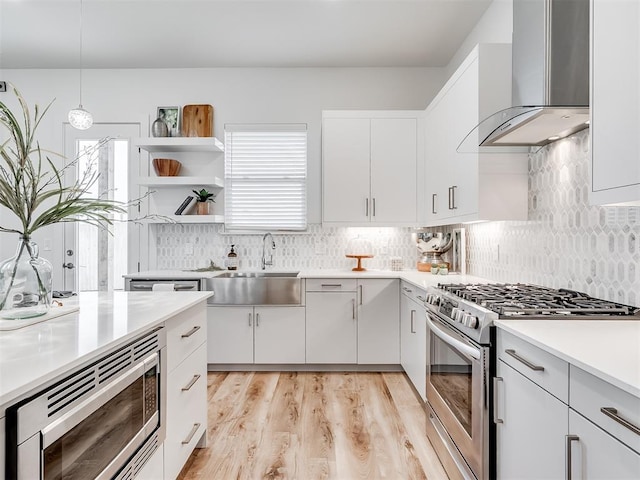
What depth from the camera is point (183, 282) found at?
3.61 m

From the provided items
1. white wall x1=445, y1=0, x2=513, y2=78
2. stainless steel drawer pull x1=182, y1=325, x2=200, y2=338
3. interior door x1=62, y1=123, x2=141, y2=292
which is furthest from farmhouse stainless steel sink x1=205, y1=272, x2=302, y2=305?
white wall x1=445, y1=0, x2=513, y2=78

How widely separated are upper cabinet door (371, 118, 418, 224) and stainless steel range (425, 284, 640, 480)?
1.51 meters

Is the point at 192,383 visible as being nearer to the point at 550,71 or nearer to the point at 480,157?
the point at 480,157

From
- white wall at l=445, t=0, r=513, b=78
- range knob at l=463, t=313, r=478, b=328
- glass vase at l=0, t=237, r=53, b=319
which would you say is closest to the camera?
glass vase at l=0, t=237, r=53, b=319

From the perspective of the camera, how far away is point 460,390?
6.38 feet

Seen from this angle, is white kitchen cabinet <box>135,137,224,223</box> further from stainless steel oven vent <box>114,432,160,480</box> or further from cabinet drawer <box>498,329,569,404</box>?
cabinet drawer <box>498,329,569,404</box>

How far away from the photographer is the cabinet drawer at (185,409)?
182 centimetres

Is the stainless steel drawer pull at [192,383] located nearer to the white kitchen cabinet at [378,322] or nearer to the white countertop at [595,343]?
the white countertop at [595,343]

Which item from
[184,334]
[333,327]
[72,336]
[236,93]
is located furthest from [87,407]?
[236,93]

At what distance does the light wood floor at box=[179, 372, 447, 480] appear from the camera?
2148mm

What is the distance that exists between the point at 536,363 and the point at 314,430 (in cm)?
166

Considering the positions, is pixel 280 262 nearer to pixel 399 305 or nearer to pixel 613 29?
pixel 399 305

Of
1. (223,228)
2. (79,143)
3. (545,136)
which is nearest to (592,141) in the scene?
(545,136)

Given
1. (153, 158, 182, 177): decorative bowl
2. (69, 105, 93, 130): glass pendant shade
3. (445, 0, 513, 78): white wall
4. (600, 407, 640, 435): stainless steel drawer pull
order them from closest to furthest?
1. (600, 407, 640, 435): stainless steel drawer pull
2. (69, 105, 93, 130): glass pendant shade
3. (445, 0, 513, 78): white wall
4. (153, 158, 182, 177): decorative bowl
